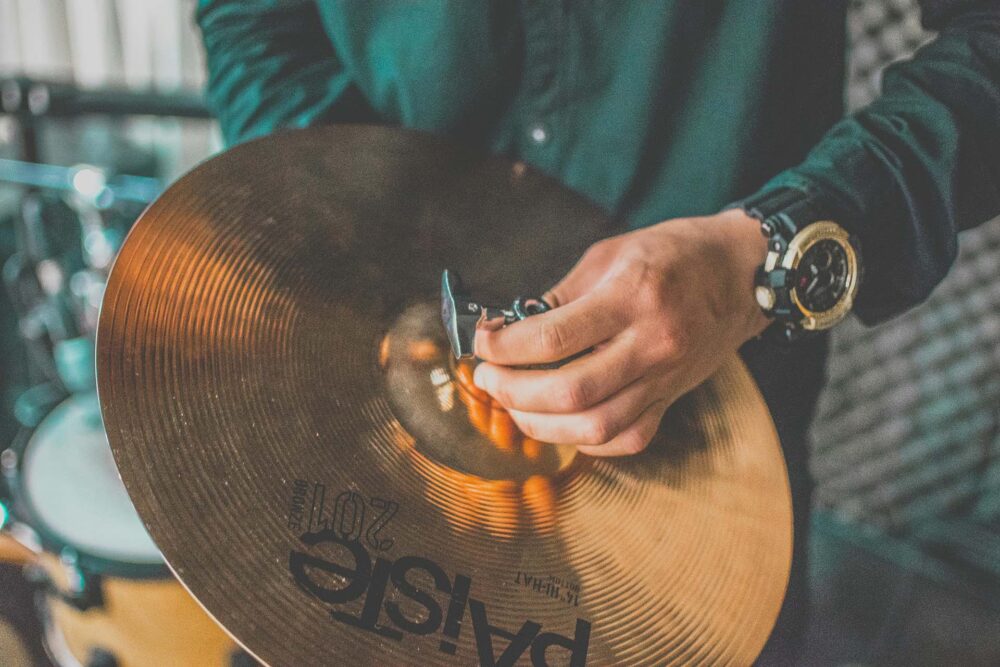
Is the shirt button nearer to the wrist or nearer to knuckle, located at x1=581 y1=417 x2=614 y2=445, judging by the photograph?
the wrist

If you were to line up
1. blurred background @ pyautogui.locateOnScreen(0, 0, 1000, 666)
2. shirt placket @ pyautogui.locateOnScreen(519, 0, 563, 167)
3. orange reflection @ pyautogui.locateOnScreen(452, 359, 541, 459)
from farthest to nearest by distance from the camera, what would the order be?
blurred background @ pyautogui.locateOnScreen(0, 0, 1000, 666), shirt placket @ pyautogui.locateOnScreen(519, 0, 563, 167), orange reflection @ pyautogui.locateOnScreen(452, 359, 541, 459)

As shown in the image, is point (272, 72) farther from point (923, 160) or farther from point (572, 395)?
point (923, 160)

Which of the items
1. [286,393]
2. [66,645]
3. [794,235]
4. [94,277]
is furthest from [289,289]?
[94,277]

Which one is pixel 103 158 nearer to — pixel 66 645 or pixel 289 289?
pixel 66 645

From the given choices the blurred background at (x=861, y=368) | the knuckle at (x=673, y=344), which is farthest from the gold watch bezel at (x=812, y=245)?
the blurred background at (x=861, y=368)

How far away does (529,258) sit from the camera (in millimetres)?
595

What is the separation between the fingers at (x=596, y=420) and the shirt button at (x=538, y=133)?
1.08 ft

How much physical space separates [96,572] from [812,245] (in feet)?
2.70

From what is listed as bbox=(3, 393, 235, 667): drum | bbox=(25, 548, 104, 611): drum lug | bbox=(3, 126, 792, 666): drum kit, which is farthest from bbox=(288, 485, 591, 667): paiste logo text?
bbox=(25, 548, 104, 611): drum lug

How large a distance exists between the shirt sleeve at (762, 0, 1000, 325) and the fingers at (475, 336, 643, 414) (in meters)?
0.24

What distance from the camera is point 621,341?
1.54 ft

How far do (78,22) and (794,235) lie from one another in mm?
2086

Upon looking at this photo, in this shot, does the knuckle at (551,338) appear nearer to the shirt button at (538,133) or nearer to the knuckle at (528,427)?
the knuckle at (528,427)

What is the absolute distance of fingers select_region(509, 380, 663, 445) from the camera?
1.53ft
